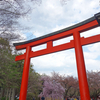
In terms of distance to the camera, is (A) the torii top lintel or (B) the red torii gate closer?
(B) the red torii gate

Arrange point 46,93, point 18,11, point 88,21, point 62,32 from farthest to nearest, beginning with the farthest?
point 46,93 < point 62,32 < point 88,21 < point 18,11

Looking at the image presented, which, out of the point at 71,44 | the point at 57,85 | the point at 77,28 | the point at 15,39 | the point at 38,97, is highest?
the point at 77,28

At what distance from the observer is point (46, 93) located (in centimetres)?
1317

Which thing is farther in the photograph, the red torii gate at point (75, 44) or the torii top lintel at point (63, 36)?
the torii top lintel at point (63, 36)

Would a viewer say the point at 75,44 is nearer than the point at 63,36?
Yes

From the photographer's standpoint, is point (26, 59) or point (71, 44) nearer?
point (71, 44)

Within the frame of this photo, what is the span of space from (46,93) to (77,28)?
10691 millimetres

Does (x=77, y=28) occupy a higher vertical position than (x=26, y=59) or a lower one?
higher

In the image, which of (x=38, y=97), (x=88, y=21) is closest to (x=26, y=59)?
(x=88, y=21)

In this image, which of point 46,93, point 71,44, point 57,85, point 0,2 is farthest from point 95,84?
point 0,2

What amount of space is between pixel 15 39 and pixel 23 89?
3.70m

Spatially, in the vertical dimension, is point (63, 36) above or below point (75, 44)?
above

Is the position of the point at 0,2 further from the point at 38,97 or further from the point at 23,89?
the point at 38,97

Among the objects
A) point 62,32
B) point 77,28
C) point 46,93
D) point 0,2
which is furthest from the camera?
point 46,93
